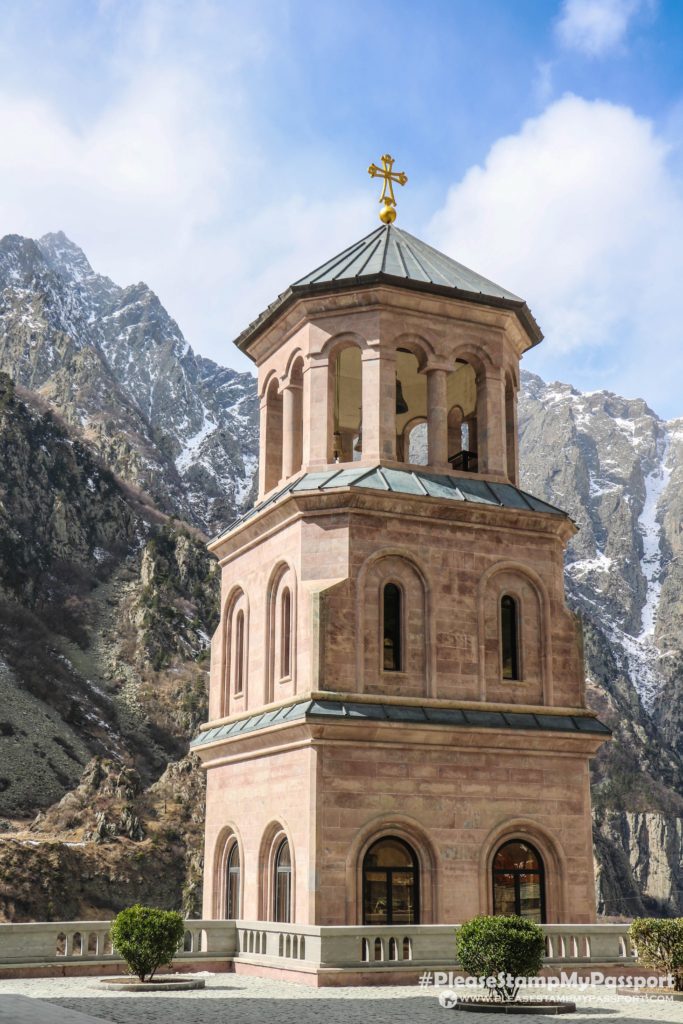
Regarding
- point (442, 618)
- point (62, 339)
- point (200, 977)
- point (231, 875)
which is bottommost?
point (200, 977)

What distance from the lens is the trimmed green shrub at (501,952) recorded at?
691 inches

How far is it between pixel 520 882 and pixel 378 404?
10895mm

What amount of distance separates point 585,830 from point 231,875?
8345 millimetres

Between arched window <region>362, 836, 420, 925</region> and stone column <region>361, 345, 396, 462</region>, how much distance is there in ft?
28.2

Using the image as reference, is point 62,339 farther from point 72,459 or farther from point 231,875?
point 231,875

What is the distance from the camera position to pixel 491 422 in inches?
1083

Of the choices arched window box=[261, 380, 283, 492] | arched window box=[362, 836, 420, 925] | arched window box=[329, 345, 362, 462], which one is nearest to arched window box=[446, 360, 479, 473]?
arched window box=[329, 345, 362, 462]

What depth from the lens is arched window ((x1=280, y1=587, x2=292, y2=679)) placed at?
83.3ft

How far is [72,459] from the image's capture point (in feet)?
423

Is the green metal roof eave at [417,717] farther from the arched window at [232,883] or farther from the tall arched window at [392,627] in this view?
the arched window at [232,883]

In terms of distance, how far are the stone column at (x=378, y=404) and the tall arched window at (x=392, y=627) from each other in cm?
329

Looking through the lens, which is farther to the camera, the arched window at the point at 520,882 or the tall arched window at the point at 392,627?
the tall arched window at the point at 392,627

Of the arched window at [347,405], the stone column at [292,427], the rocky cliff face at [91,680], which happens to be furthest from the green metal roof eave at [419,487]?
the rocky cliff face at [91,680]

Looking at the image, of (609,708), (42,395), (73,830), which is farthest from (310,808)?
(42,395)
